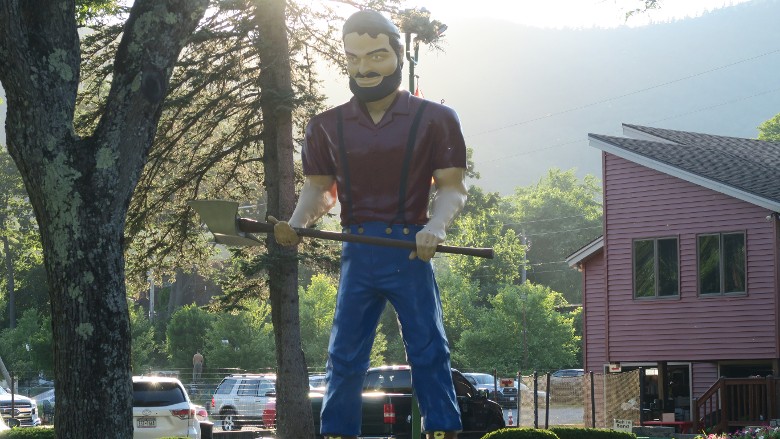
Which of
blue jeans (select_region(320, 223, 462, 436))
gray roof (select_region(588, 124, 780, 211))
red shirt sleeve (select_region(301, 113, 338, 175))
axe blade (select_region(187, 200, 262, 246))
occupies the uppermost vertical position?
gray roof (select_region(588, 124, 780, 211))

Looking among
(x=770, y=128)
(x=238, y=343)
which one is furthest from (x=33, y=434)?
(x=770, y=128)

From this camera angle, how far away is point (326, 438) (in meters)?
7.20

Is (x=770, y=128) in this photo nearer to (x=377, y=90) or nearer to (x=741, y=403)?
(x=741, y=403)

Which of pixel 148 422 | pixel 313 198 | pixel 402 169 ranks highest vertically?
pixel 402 169

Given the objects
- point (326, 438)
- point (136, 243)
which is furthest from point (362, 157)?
point (136, 243)

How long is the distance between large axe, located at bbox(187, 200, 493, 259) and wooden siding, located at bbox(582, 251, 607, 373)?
2680 centimetres

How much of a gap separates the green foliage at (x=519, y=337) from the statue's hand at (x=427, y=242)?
51.8 m

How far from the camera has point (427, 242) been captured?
683 cm

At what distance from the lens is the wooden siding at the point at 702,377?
1139 inches

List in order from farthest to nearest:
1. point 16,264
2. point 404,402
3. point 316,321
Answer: point 16,264 < point 316,321 < point 404,402

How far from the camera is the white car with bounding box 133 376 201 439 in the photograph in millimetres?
20328

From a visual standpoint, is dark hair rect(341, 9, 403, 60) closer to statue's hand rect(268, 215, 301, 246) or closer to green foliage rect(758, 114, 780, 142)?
statue's hand rect(268, 215, 301, 246)

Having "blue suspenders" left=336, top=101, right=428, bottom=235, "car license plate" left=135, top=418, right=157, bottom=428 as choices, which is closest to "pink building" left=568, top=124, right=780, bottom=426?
"car license plate" left=135, top=418, right=157, bottom=428

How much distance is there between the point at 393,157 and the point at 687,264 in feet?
75.5
